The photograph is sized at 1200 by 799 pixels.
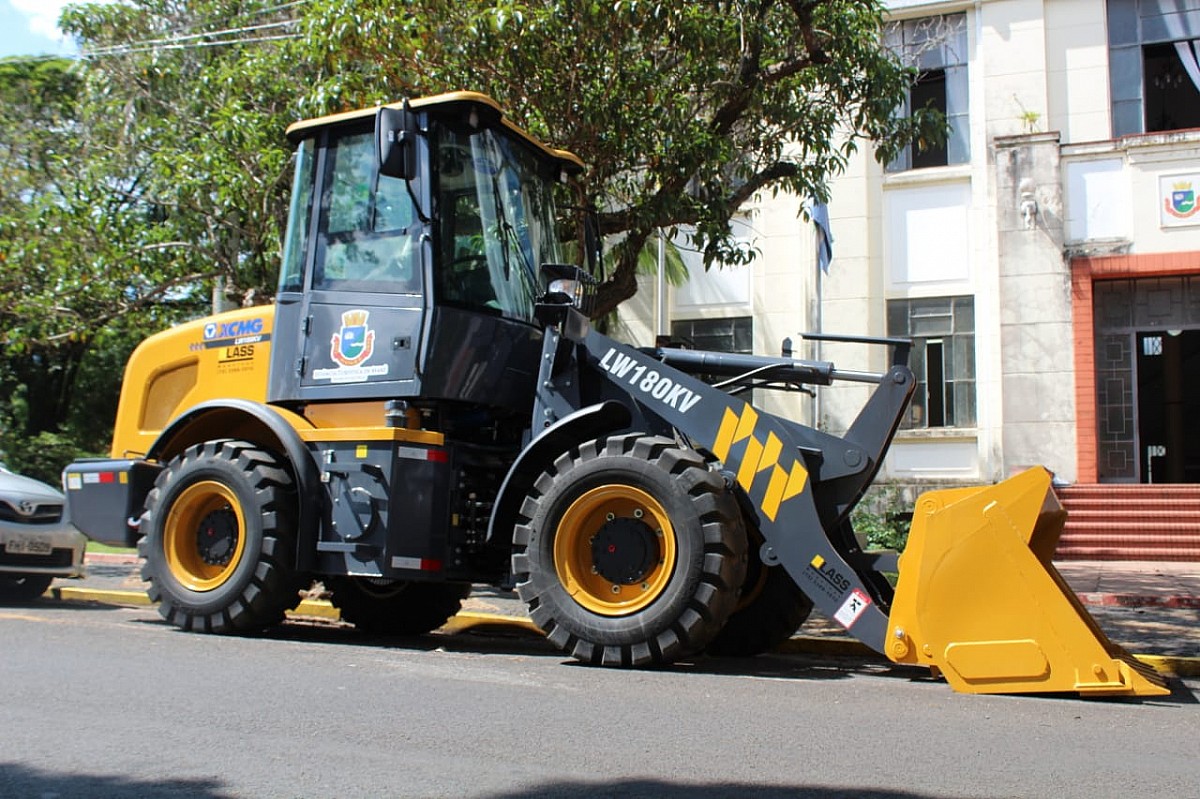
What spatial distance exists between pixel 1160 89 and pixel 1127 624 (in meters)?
11.9

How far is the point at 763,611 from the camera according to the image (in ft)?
24.6

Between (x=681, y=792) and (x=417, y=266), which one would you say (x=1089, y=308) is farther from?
(x=681, y=792)

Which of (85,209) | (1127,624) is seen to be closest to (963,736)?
(1127,624)

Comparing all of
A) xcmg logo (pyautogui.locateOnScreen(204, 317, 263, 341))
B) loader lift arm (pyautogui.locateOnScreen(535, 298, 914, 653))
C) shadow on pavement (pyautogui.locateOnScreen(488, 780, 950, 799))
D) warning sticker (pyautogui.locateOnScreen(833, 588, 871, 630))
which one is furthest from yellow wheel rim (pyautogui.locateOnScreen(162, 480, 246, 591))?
shadow on pavement (pyautogui.locateOnScreen(488, 780, 950, 799))

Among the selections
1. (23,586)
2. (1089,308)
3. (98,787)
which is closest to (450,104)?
(98,787)

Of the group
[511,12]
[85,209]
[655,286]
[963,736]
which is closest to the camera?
[963,736]

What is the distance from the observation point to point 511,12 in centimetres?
919

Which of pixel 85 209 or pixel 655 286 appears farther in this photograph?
pixel 655 286

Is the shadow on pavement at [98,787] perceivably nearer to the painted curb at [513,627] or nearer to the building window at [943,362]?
the painted curb at [513,627]

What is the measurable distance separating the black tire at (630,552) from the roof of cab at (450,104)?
2412mm

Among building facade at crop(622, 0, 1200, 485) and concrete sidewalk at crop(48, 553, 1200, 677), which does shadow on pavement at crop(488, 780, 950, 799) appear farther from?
building facade at crop(622, 0, 1200, 485)

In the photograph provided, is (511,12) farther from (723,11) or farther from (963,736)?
(963,736)

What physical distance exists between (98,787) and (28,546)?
6250 millimetres

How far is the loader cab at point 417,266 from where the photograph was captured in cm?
740
